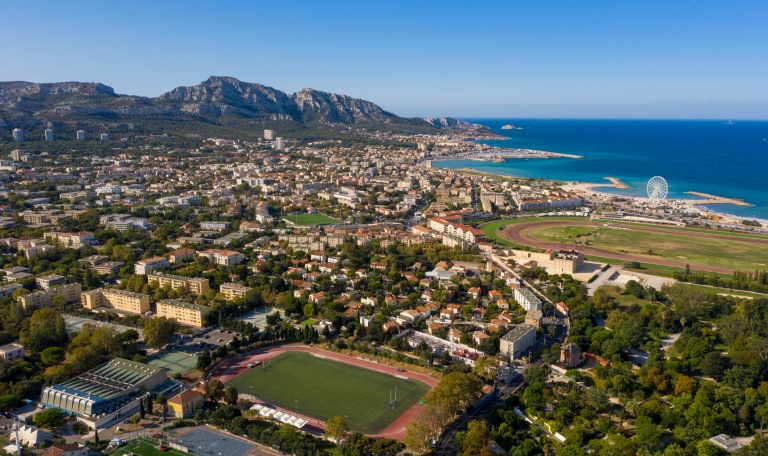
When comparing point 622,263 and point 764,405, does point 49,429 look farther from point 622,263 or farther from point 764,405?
point 622,263

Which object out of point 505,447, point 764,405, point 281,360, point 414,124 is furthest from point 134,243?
point 414,124

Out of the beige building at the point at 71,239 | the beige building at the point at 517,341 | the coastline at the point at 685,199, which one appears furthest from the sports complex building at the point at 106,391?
the coastline at the point at 685,199

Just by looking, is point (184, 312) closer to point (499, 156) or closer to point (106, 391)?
point (106, 391)

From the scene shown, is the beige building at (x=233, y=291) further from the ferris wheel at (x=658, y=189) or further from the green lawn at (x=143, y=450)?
the ferris wheel at (x=658, y=189)

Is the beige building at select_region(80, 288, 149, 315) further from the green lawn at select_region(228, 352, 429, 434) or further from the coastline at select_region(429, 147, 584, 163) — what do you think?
the coastline at select_region(429, 147, 584, 163)

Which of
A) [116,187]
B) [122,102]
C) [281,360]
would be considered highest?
[122,102]
